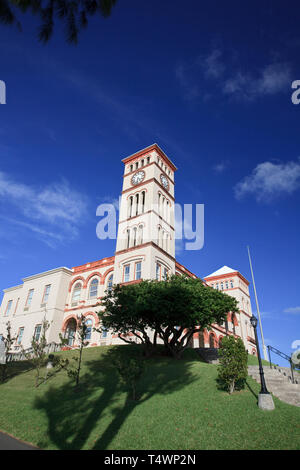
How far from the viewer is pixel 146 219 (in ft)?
109

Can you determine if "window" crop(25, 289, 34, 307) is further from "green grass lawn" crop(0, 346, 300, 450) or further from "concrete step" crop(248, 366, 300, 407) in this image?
"concrete step" crop(248, 366, 300, 407)

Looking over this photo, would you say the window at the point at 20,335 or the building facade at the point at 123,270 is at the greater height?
the building facade at the point at 123,270

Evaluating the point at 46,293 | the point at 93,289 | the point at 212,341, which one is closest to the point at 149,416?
the point at 93,289

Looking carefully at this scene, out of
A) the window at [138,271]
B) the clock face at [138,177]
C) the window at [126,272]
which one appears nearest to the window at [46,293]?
the window at [126,272]

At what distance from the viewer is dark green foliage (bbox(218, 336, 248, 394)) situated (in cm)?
1332

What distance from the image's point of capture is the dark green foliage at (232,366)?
1332cm

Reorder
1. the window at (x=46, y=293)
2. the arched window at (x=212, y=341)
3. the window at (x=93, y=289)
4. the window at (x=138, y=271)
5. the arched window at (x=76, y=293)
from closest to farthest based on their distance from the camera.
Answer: the window at (x=138, y=271) → the window at (x=93, y=289) → the arched window at (x=76, y=293) → the window at (x=46, y=293) → the arched window at (x=212, y=341)

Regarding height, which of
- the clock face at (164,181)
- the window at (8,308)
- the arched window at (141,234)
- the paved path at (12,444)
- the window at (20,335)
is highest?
the clock face at (164,181)

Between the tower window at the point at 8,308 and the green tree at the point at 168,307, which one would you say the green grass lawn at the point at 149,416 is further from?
the tower window at the point at 8,308

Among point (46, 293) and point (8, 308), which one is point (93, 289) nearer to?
point (46, 293)

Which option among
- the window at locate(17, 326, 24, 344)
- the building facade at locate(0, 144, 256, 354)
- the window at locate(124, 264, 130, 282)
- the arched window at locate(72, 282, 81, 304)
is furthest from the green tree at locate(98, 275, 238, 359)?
the window at locate(17, 326, 24, 344)

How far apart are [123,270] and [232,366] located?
20.0 m

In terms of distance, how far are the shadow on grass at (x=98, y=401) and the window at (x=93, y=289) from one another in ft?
49.3

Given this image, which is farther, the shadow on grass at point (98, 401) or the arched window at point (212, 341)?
the arched window at point (212, 341)
